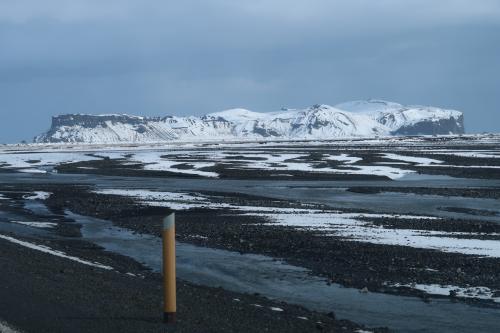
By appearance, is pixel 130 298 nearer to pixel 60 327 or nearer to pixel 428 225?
pixel 60 327

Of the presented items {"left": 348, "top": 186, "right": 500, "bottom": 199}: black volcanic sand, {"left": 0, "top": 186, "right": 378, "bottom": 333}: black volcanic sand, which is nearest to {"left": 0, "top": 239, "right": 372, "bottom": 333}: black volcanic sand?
{"left": 0, "top": 186, "right": 378, "bottom": 333}: black volcanic sand

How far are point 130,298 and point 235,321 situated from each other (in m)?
1.69

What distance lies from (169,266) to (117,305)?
1.60 meters

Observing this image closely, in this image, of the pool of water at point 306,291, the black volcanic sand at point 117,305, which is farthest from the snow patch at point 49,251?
the pool of water at point 306,291

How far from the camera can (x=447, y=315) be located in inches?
409

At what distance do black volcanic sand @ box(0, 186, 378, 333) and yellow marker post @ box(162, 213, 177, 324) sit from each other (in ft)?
0.49

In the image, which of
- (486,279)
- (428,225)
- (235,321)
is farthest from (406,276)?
(428,225)

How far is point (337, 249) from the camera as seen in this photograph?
55.8 ft

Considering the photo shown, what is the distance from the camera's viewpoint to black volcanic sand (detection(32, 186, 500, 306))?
13.5 metres

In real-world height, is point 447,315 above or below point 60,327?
below

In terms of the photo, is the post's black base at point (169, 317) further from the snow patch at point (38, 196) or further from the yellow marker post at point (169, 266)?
the snow patch at point (38, 196)

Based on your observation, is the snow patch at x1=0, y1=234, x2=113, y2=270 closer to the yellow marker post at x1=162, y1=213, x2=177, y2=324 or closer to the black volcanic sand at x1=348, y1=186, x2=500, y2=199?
the yellow marker post at x1=162, y1=213, x2=177, y2=324

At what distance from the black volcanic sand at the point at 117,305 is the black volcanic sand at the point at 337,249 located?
3.24m

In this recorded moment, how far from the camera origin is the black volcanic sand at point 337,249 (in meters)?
13.5
